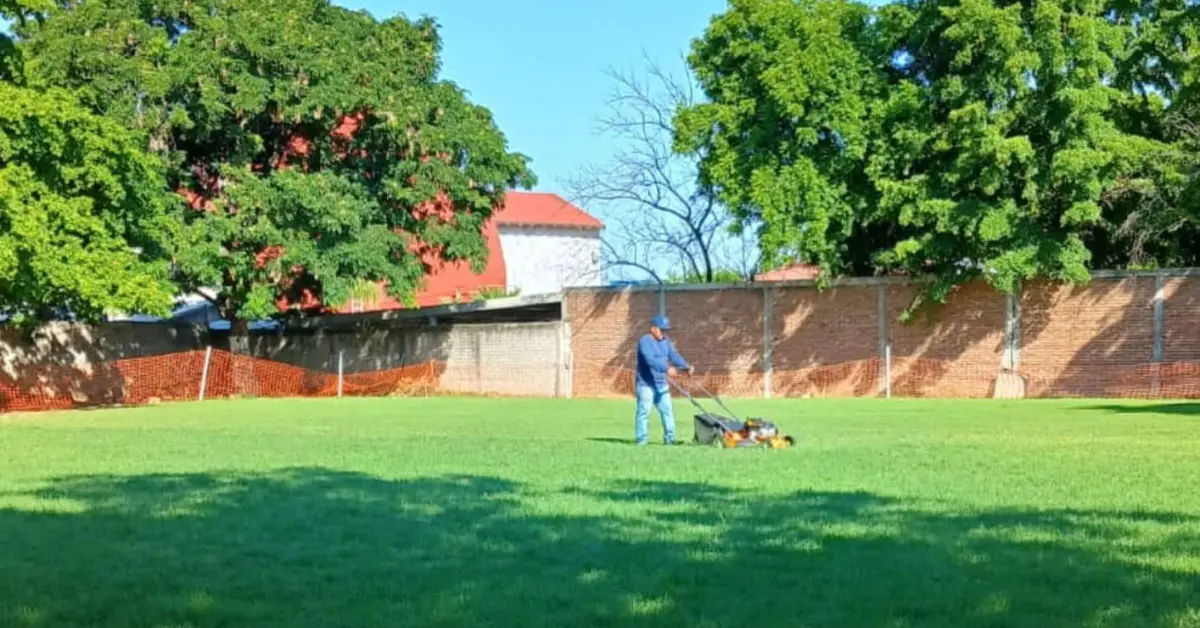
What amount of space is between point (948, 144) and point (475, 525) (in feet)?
75.3

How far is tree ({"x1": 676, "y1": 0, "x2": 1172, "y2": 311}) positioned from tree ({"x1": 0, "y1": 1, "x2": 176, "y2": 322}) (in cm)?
1414

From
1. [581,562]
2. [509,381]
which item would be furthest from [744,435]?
[509,381]

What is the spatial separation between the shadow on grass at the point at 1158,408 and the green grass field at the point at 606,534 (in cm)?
657

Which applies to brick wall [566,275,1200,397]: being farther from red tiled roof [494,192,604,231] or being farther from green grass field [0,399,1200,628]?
red tiled roof [494,192,604,231]

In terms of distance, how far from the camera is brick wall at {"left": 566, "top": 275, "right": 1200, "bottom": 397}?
28516 millimetres

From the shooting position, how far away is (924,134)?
2886 centimetres

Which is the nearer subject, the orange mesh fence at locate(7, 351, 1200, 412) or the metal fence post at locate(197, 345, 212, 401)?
the orange mesh fence at locate(7, 351, 1200, 412)

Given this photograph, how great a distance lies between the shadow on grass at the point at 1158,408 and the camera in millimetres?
20672

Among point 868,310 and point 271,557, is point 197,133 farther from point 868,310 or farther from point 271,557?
point 271,557

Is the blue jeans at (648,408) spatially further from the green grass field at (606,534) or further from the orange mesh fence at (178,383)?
the orange mesh fence at (178,383)

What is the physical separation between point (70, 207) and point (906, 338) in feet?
68.7

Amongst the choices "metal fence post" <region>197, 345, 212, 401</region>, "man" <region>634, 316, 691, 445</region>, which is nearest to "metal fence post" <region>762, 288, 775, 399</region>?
"metal fence post" <region>197, 345, 212, 401</region>

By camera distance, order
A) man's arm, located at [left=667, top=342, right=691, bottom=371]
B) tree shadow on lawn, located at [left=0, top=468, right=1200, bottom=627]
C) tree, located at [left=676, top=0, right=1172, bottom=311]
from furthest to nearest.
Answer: tree, located at [left=676, top=0, right=1172, bottom=311]
man's arm, located at [left=667, top=342, right=691, bottom=371]
tree shadow on lawn, located at [left=0, top=468, right=1200, bottom=627]

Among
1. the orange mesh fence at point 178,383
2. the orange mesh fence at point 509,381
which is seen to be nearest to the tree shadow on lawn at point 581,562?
the orange mesh fence at point 509,381
